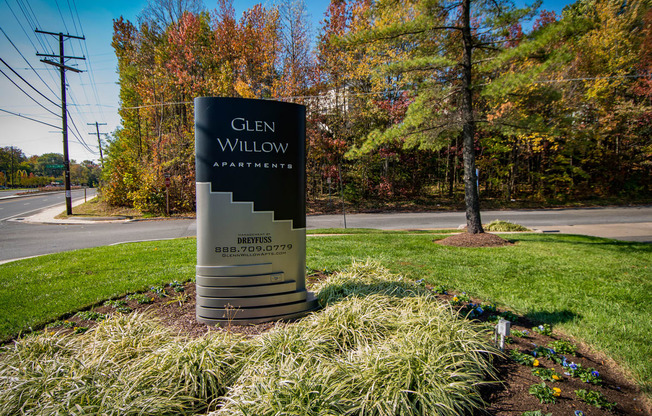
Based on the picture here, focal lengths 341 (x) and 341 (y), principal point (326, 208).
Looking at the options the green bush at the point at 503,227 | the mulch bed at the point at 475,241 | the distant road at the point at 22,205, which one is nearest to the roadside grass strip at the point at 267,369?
the mulch bed at the point at 475,241

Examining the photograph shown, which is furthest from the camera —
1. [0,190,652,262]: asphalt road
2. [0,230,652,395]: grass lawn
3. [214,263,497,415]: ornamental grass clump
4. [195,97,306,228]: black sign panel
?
[0,190,652,262]: asphalt road

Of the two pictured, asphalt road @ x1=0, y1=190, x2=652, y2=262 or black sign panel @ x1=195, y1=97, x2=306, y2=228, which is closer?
black sign panel @ x1=195, y1=97, x2=306, y2=228

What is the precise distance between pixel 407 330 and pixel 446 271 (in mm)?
3107

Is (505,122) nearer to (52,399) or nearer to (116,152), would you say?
(52,399)

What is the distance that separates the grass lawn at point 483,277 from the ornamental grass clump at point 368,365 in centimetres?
150

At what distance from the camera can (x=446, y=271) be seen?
5.98 meters

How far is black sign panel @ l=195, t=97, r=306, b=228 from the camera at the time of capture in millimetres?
3736

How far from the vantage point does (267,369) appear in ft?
8.16

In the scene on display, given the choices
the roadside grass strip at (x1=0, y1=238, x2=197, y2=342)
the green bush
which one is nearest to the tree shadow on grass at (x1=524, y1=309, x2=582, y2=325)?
the roadside grass strip at (x1=0, y1=238, x2=197, y2=342)

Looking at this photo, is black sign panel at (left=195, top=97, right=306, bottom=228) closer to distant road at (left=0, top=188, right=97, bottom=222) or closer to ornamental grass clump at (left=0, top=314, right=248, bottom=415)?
ornamental grass clump at (left=0, top=314, right=248, bottom=415)

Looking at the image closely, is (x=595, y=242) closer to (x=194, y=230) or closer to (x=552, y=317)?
(x=552, y=317)

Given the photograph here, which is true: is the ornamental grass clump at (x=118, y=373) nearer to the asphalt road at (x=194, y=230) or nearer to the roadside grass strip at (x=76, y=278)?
the roadside grass strip at (x=76, y=278)

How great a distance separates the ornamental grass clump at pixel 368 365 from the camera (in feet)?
7.12

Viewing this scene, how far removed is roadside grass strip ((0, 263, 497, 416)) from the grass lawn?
4.78ft
